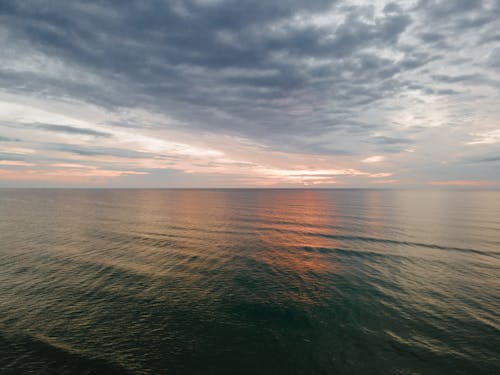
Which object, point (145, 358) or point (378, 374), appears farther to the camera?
point (145, 358)

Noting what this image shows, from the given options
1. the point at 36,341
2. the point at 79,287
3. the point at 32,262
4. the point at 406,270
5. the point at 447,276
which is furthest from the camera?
the point at 32,262

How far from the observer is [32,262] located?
1528 inches

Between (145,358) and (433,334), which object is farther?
(433,334)

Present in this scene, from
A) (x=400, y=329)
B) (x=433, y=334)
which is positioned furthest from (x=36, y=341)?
(x=433, y=334)

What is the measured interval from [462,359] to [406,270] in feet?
62.6

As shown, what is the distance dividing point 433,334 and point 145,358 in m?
26.8

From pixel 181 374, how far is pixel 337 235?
2058 inches

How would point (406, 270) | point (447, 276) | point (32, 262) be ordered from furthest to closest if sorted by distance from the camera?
point (32, 262) → point (406, 270) → point (447, 276)

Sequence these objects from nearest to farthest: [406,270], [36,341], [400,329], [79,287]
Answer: [36,341]
[400,329]
[79,287]
[406,270]

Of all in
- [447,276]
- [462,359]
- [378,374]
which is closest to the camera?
[378,374]

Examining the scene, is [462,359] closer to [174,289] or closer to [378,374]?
[378,374]

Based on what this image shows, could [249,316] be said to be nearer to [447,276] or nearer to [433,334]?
[433,334]

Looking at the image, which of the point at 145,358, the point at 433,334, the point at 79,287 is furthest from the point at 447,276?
the point at 79,287

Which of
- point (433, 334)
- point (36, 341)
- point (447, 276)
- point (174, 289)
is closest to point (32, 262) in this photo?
point (36, 341)
